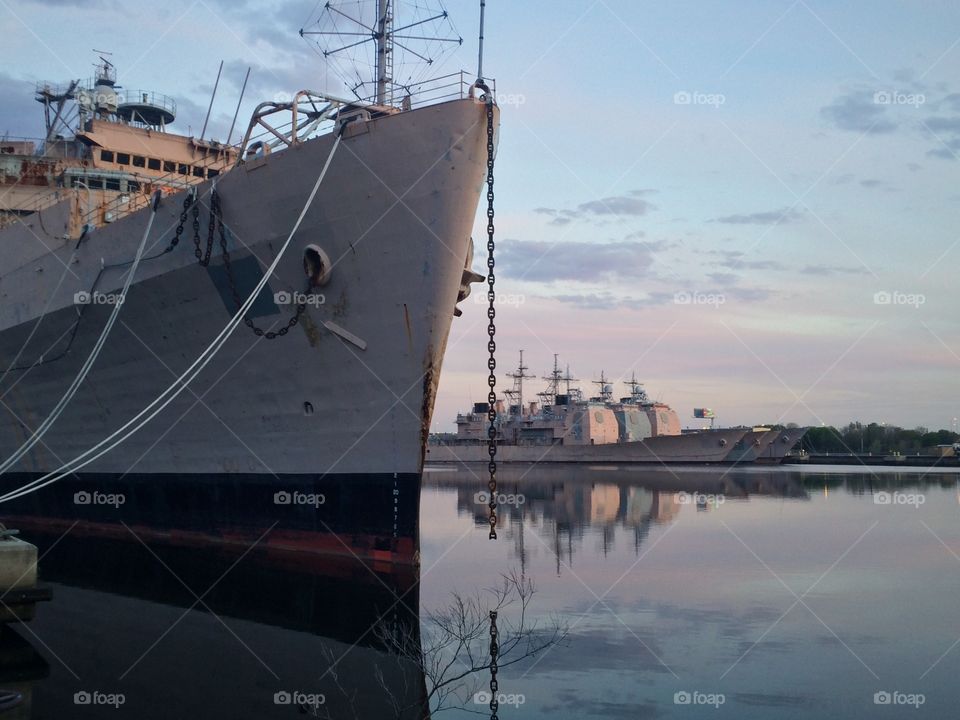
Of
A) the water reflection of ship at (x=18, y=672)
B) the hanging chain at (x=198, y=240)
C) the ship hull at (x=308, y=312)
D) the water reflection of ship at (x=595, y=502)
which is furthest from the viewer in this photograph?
the water reflection of ship at (x=595, y=502)

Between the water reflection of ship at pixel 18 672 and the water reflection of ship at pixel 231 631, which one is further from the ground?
the water reflection of ship at pixel 231 631

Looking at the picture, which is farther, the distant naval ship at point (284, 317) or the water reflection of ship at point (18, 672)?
the distant naval ship at point (284, 317)

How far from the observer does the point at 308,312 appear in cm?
1380

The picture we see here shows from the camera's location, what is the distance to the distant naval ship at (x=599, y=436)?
6531 centimetres

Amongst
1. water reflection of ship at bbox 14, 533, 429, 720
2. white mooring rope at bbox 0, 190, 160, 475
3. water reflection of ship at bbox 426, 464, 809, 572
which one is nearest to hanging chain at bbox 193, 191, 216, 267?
white mooring rope at bbox 0, 190, 160, 475

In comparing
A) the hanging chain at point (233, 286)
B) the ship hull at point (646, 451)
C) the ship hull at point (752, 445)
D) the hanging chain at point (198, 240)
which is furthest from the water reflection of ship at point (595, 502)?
the ship hull at point (752, 445)

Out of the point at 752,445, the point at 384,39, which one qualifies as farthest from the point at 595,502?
the point at 752,445

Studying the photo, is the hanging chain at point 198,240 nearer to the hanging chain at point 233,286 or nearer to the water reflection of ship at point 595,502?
the hanging chain at point 233,286

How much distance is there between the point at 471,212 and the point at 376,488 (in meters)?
4.55

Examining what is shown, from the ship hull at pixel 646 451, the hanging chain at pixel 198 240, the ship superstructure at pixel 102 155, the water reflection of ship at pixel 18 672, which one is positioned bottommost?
the water reflection of ship at pixel 18 672

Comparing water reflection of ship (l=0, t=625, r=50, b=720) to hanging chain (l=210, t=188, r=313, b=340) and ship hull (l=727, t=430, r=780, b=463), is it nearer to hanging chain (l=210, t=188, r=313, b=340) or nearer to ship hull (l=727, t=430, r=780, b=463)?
hanging chain (l=210, t=188, r=313, b=340)

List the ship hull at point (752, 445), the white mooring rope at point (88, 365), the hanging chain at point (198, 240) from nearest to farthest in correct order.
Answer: the hanging chain at point (198, 240)
the white mooring rope at point (88, 365)
the ship hull at point (752, 445)

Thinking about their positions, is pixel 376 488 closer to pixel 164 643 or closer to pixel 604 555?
pixel 164 643

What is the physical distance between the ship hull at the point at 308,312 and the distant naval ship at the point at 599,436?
159 feet
